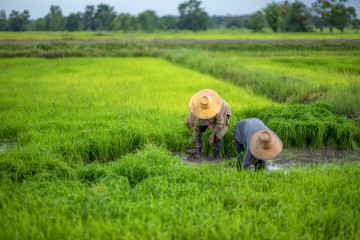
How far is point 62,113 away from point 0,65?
8.97 meters

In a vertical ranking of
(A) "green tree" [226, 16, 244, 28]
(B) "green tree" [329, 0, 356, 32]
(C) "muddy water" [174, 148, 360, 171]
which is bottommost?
(C) "muddy water" [174, 148, 360, 171]

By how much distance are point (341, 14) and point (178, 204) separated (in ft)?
31.7

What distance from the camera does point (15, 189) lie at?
9.89 ft

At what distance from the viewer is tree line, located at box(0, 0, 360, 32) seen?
988 centimetres

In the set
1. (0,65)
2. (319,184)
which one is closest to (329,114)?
(319,184)

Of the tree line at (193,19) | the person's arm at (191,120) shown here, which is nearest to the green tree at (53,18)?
the tree line at (193,19)

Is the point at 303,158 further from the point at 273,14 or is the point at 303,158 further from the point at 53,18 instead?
the point at 273,14

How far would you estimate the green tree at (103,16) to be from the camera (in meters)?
46.2

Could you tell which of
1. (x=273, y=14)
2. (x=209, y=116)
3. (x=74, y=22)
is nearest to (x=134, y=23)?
(x=74, y=22)

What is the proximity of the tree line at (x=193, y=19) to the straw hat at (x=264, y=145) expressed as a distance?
8.11 metres

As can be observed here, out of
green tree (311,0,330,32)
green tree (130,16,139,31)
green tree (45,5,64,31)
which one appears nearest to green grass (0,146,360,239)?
green tree (311,0,330,32)

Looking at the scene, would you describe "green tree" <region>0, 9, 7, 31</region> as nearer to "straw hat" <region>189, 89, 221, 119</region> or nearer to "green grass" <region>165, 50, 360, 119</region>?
"green grass" <region>165, 50, 360, 119</region>

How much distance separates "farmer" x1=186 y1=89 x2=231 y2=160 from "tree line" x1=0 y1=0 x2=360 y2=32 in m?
7.47

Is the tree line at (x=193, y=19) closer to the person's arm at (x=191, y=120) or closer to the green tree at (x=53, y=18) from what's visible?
the green tree at (x=53, y=18)
